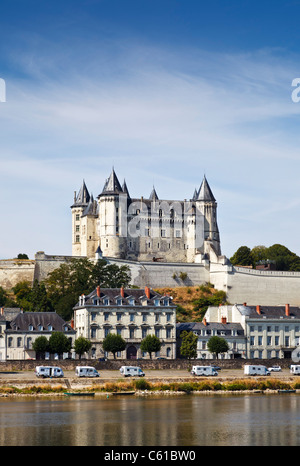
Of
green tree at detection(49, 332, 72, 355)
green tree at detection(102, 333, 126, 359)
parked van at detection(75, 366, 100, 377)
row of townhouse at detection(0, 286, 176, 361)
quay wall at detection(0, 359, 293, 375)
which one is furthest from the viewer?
row of townhouse at detection(0, 286, 176, 361)

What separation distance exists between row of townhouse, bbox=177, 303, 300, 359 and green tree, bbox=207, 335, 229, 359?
75.0 inches

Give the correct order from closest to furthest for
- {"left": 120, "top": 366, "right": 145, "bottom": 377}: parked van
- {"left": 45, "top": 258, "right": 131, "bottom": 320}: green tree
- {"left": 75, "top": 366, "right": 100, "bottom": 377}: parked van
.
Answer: {"left": 75, "top": 366, "right": 100, "bottom": 377}: parked van → {"left": 120, "top": 366, "right": 145, "bottom": 377}: parked van → {"left": 45, "top": 258, "right": 131, "bottom": 320}: green tree

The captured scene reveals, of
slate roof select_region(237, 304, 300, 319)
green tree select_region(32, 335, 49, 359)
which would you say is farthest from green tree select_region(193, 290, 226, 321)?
green tree select_region(32, 335, 49, 359)

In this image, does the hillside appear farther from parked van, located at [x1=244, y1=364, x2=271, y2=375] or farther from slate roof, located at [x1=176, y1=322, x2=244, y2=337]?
parked van, located at [x1=244, y1=364, x2=271, y2=375]

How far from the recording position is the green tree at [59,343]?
5716 centimetres

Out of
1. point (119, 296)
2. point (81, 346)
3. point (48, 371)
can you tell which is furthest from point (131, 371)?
point (119, 296)

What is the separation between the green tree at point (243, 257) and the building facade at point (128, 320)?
48.6 meters

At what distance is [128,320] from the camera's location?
6100 cm

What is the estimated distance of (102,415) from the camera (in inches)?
1384

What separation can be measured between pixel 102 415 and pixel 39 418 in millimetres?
2645

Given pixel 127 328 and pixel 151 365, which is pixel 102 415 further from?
pixel 127 328

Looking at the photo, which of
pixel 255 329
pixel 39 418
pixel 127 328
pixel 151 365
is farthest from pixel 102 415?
pixel 255 329

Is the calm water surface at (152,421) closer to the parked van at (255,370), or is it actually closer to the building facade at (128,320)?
the parked van at (255,370)

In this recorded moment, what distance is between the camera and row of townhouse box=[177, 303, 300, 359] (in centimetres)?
6378
